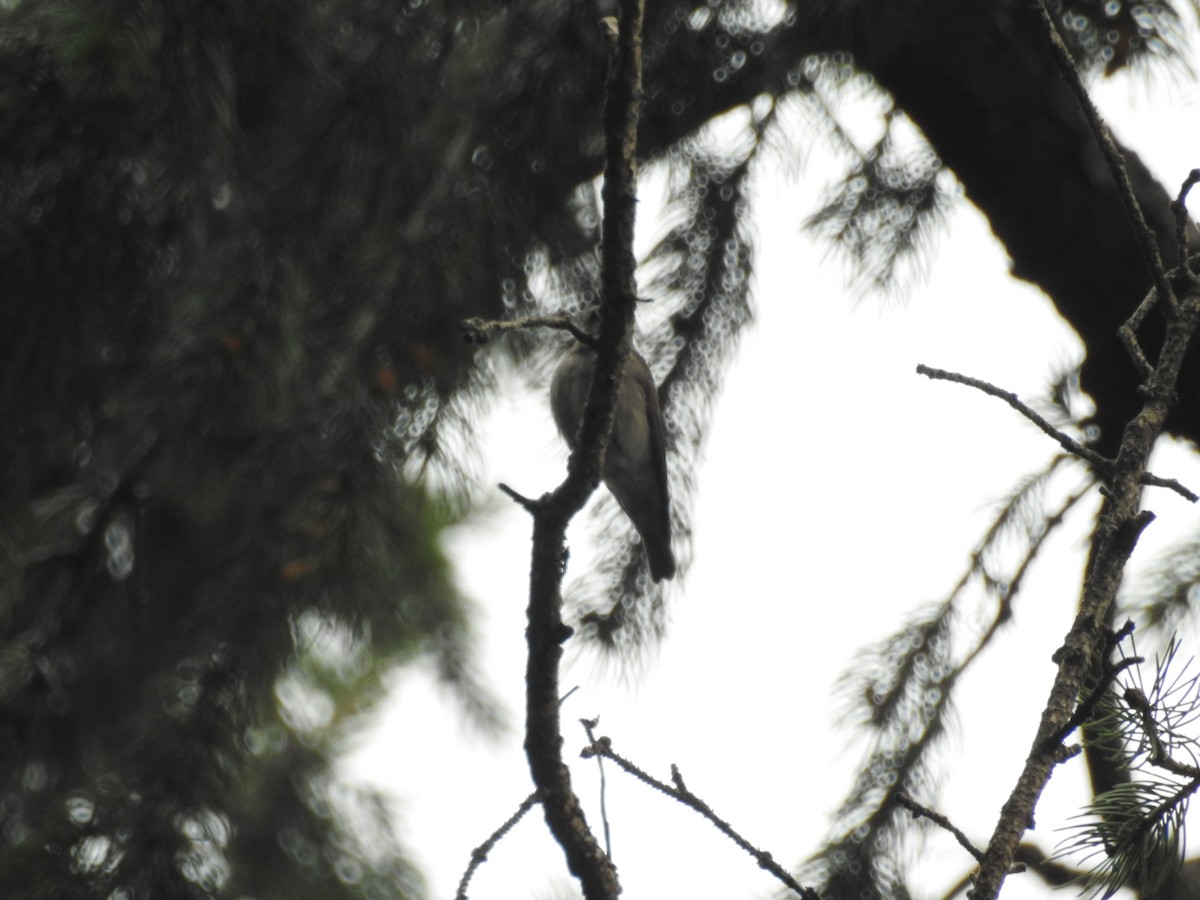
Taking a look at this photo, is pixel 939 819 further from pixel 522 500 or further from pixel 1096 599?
pixel 522 500

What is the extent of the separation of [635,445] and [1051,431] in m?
2.09

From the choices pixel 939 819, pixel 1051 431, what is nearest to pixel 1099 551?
pixel 1051 431

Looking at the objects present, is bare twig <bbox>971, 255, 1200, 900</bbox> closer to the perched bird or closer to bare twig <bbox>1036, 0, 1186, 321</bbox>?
bare twig <bbox>1036, 0, 1186, 321</bbox>

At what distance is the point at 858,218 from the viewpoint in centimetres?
290

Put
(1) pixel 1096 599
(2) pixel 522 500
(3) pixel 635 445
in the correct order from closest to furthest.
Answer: (1) pixel 1096 599, (2) pixel 522 500, (3) pixel 635 445

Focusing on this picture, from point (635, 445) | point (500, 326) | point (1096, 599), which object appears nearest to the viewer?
point (1096, 599)

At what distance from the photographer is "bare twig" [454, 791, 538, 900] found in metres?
1.47

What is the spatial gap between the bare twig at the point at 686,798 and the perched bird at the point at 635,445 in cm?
112

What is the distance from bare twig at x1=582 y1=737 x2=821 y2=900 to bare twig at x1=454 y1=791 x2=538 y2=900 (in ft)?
0.36

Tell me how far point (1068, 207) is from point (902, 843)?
1.35 m

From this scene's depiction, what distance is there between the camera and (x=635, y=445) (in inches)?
136

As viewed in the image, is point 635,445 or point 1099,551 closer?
point 1099,551

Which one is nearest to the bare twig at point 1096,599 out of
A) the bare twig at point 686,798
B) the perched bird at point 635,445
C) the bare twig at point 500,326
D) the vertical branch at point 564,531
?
the bare twig at point 686,798

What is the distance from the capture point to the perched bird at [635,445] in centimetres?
281
